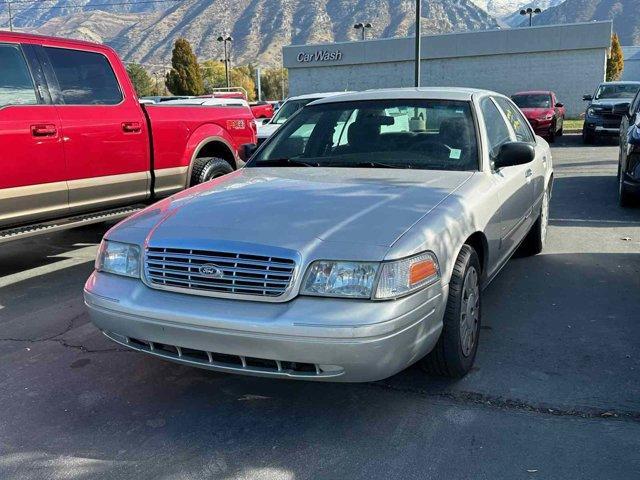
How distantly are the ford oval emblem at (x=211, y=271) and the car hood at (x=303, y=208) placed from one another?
0.14m

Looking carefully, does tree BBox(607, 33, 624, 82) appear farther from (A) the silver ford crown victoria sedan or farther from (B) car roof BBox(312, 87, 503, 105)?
(A) the silver ford crown victoria sedan

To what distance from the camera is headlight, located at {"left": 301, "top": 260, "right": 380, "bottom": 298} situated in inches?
115

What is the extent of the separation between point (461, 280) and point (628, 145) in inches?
221

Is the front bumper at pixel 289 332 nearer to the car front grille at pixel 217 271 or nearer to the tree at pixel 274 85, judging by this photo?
the car front grille at pixel 217 271

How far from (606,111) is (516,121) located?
1325cm

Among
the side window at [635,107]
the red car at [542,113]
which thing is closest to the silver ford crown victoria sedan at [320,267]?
the side window at [635,107]

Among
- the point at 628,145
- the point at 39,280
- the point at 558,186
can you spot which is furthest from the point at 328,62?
the point at 39,280

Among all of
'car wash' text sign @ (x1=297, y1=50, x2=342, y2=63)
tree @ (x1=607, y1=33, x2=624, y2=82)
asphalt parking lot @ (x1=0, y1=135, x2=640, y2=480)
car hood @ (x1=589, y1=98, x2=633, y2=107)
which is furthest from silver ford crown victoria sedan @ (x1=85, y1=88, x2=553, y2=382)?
tree @ (x1=607, y1=33, x2=624, y2=82)

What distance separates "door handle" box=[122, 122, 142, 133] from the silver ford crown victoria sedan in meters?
2.38

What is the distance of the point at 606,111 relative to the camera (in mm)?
17266

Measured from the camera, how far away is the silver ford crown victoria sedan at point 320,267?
114 inches

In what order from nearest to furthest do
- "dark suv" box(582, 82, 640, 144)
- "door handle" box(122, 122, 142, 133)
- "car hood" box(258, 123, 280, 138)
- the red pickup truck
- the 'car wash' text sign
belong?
the red pickup truck → "door handle" box(122, 122, 142, 133) → "car hood" box(258, 123, 280, 138) → "dark suv" box(582, 82, 640, 144) → the 'car wash' text sign

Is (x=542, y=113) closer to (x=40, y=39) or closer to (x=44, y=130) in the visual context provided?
(x=40, y=39)

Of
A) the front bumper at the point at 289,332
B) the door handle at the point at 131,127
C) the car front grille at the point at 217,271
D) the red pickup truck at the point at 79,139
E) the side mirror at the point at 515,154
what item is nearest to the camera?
the front bumper at the point at 289,332
